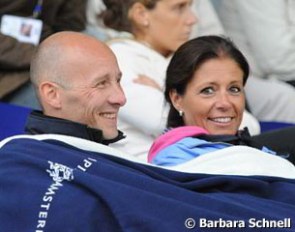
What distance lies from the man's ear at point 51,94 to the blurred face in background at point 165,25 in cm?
105

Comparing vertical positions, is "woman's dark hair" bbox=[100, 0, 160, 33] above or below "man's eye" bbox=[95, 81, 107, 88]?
above

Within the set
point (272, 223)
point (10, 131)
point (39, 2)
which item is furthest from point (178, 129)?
point (39, 2)

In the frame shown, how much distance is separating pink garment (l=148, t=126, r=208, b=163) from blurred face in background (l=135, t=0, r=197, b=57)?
88 centimetres

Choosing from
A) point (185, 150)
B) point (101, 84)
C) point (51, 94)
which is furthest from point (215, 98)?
point (51, 94)

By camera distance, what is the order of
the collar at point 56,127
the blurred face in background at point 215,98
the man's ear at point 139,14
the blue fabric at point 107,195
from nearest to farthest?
1. the blue fabric at point 107,195
2. the collar at point 56,127
3. the blurred face in background at point 215,98
4. the man's ear at point 139,14

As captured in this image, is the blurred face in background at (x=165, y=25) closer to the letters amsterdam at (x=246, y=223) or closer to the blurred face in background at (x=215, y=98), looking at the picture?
the blurred face in background at (x=215, y=98)

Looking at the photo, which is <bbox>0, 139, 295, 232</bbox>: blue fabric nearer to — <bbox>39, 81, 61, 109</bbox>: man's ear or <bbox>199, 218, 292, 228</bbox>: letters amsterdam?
<bbox>199, 218, 292, 228</bbox>: letters amsterdam

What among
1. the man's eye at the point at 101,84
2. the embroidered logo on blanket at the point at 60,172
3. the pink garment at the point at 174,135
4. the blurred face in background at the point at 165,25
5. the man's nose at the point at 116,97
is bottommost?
the embroidered logo on blanket at the point at 60,172

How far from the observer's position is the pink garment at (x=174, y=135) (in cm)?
196

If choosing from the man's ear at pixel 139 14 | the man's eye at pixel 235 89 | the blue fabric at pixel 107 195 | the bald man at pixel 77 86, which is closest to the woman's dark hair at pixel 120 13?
the man's ear at pixel 139 14

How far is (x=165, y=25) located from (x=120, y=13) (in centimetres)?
18

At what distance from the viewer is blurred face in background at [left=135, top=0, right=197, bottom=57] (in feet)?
9.30

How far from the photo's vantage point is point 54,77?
1.83 meters

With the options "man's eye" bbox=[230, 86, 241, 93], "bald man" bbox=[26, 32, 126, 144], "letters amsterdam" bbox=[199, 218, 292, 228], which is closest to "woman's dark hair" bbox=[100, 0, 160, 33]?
"man's eye" bbox=[230, 86, 241, 93]
